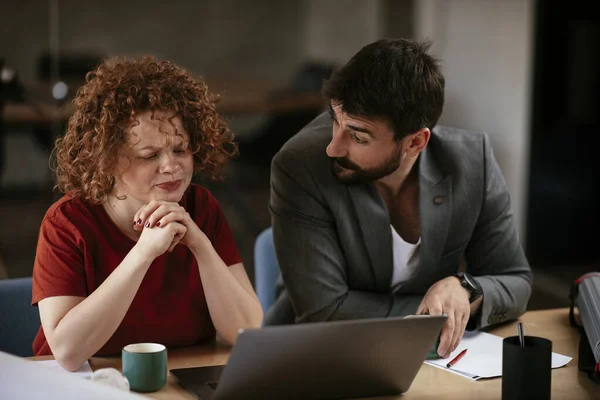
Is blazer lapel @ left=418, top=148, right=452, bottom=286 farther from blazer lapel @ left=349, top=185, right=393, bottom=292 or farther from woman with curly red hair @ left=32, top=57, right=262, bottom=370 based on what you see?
woman with curly red hair @ left=32, top=57, right=262, bottom=370

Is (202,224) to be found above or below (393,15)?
below

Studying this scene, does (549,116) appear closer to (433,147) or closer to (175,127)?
(433,147)

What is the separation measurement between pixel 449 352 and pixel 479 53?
141 inches

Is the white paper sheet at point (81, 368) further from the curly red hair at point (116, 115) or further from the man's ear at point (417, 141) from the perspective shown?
the man's ear at point (417, 141)

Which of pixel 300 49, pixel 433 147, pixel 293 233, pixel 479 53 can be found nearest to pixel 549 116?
pixel 479 53

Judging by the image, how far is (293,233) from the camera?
1.81 m

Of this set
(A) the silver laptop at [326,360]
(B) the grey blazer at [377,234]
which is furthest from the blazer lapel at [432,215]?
(A) the silver laptop at [326,360]

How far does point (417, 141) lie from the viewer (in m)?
1.80

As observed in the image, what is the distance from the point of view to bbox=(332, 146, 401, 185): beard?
1.78m

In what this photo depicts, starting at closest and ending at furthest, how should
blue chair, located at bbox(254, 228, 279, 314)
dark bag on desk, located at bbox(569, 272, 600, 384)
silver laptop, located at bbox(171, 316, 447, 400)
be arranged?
1. silver laptop, located at bbox(171, 316, 447, 400)
2. dark bag on desk, located at bbox(569, 272, 600, 384)
3. blue chair, located at bbox(254, 228, 279, 314)

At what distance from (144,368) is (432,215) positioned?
798 millimetres

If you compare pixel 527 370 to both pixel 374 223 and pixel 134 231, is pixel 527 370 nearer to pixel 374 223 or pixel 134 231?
pixel 374 223

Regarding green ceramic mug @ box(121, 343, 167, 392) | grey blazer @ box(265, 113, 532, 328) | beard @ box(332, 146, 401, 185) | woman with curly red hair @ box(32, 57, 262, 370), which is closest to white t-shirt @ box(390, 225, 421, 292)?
grey blazer @ box(265, 113, 532, 328)

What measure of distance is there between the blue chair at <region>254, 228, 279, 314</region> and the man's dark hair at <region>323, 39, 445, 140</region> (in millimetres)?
510
